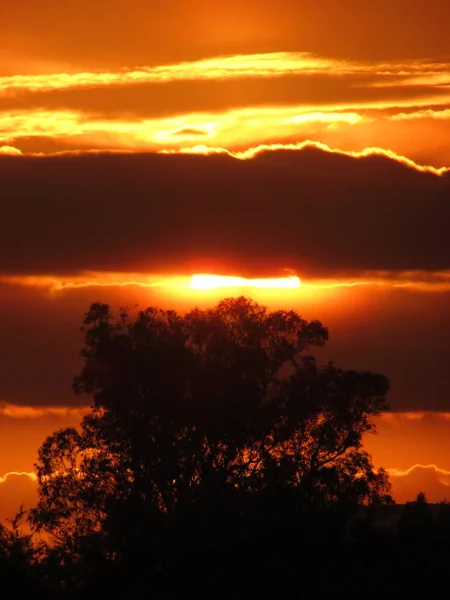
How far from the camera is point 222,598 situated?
86.4m

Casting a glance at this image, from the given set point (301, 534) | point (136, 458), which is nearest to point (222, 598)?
point (301, 534)

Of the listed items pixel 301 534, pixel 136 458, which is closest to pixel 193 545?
pixel 301 534

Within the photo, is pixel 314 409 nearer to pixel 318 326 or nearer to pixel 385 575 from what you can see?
pixel 318 326

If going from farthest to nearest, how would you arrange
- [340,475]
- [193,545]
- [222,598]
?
[340,475], [193,545], [222,598]

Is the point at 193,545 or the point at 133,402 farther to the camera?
the point at 133,402

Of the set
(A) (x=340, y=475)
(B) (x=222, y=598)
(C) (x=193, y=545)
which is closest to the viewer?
(B) (x=222, y=598)

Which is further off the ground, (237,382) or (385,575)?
(237,382)

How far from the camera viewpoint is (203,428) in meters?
112

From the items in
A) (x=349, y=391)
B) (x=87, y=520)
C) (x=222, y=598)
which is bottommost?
(x=222, y=598)

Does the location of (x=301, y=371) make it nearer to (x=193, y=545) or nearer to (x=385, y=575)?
(x=193, y=545)

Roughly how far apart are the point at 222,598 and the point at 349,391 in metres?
30.3

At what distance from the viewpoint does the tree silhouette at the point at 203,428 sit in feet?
358

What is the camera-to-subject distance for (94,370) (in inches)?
4464

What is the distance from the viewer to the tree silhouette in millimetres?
109062
